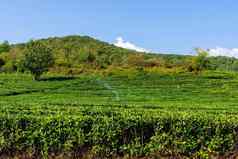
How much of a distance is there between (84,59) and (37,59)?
35.2 meters

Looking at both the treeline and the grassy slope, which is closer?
the grassy slope

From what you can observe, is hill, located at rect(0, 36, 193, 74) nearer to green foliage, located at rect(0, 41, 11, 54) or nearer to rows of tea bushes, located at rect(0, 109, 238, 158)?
green foliage, located at rect(0, 41, 11, 54)

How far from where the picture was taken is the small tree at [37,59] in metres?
72.7

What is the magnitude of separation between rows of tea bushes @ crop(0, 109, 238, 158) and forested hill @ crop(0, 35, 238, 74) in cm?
6133

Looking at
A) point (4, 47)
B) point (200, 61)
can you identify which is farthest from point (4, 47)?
point (200, 61)

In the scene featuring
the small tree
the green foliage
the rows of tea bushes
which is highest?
the green foliage

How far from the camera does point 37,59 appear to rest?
244 ft

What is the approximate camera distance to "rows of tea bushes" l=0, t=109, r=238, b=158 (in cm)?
1648

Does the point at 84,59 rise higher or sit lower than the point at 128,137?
higher

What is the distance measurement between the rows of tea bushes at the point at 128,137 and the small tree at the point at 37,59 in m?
55.5

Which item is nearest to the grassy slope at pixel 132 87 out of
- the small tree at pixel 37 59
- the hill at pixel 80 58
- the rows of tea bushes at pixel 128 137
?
the small tree at pixel 37 59

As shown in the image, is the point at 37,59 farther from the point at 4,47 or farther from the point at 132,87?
the point at 4,47

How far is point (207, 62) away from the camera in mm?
101312

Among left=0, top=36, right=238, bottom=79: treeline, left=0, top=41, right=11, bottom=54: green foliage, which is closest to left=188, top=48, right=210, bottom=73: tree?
left=0, top=36, right=238, bottom=79: treeline
